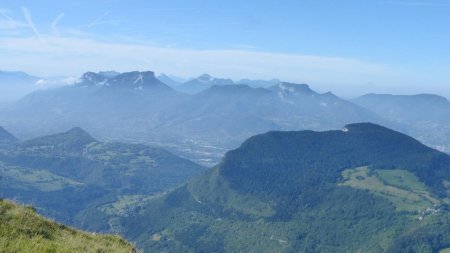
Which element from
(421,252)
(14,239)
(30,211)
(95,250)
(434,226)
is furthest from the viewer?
(434,226)

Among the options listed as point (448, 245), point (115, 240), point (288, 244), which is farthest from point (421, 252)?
point (115, 240)

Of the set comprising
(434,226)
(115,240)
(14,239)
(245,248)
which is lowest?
(245,248)

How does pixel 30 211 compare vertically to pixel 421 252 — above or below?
above

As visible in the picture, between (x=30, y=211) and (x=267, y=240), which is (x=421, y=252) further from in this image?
(x=30, y=211)

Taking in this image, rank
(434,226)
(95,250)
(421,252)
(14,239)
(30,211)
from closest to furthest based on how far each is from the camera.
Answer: (14,239) → (95,250) → (30,211) → (421,252) → (434,226)

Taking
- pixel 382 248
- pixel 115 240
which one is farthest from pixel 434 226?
pixel 115 240

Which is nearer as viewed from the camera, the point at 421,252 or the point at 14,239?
the point at 14,239

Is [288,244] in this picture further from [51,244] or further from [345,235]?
[51,244]
